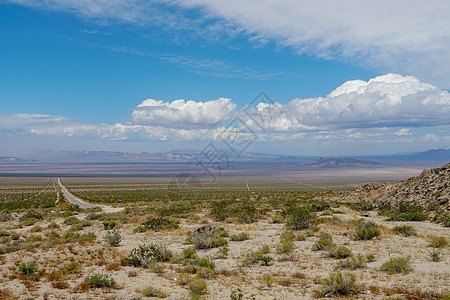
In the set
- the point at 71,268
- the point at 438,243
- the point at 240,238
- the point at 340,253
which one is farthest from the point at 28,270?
the point at 438,243

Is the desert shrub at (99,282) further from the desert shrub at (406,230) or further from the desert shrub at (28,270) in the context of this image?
the desert shrub at (406,230)

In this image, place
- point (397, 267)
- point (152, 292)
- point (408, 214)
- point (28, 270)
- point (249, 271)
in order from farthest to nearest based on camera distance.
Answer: point (408, 214)
point (249, 271)
point (28, 270)
point (397, 267)
point (152, 292)

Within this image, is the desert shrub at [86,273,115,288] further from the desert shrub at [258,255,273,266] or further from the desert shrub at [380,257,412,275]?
the desert shrub at [380,257,412,275]

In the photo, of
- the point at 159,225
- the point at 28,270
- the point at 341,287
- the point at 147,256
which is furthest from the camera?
the point at 159,225

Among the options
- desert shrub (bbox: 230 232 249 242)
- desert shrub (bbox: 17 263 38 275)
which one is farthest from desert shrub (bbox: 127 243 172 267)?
desert shrub (bbox: 230 232 249 242)

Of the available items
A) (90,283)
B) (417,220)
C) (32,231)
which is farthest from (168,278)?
(417,220)

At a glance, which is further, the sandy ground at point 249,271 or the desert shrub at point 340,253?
the desert shrub at point 340,253

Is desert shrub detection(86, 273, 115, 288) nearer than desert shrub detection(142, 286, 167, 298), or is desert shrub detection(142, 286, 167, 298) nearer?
desert shrub detection(142, 286, 167, 298)

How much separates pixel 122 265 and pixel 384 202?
2854 cm

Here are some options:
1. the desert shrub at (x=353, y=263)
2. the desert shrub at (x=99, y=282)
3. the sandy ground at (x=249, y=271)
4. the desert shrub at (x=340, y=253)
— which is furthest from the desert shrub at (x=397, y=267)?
the desert shrub at (x=99, y=282)

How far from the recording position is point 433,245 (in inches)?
513

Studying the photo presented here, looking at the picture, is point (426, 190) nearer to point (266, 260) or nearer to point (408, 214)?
point (408, 214)

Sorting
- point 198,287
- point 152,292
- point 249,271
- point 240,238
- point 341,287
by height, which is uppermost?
point 341,287

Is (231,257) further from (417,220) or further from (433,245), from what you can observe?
(417,220)
